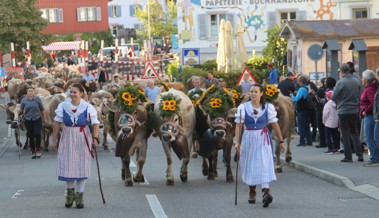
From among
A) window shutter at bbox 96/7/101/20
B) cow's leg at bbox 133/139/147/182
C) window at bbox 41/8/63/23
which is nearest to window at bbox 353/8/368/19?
cow's leg at bbox 133/139/147/182

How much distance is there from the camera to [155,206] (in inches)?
630

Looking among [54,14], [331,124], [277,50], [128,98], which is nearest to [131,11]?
[54,14]

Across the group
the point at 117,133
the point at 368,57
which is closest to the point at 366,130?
the point at 117,133

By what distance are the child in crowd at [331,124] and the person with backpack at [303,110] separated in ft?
6.41

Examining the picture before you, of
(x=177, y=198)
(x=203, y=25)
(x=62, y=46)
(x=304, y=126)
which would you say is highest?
(x=203, y=25)

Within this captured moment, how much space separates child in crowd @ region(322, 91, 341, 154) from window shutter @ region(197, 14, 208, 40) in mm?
45837

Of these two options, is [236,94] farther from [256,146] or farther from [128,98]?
[256,146]

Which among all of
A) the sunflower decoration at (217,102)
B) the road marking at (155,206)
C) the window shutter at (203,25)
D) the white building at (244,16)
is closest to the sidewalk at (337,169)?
the sunflower decoration at (217,102)

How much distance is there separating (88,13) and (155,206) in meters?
87.7

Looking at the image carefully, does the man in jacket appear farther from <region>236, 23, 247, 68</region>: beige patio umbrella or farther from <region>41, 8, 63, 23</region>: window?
<region>41, 8, 63, 23</region>: window

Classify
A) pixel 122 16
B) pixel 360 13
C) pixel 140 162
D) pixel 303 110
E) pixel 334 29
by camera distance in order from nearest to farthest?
pixel 140 162
pixel 303 110
pixel 334 29
pixel 360 13
pixel 122 16

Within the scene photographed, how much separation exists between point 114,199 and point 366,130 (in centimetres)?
616

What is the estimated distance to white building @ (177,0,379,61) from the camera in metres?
67.1

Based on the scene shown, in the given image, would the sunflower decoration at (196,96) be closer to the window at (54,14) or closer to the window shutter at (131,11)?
the window at (54,14)
